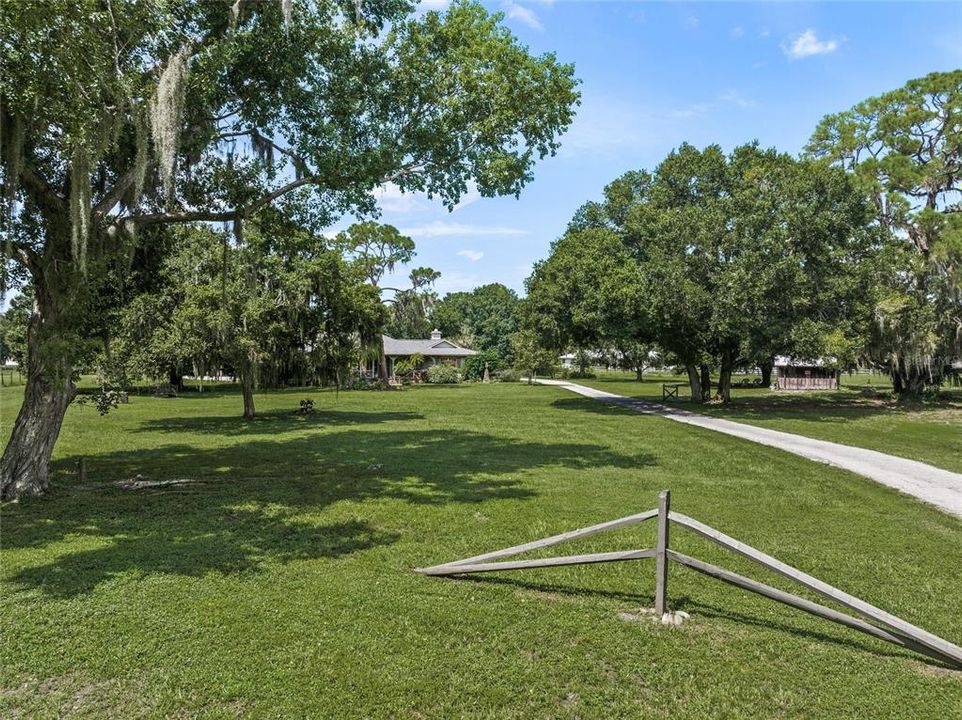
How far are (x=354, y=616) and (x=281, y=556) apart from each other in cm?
182

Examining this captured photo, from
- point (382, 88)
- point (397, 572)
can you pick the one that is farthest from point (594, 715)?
point (382, 88)

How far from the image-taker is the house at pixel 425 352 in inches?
2077

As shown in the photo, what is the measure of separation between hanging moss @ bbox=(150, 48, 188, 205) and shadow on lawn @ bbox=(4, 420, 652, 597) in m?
4.15

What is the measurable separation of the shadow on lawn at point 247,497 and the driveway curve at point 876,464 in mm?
4229

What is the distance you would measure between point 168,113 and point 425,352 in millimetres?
48348

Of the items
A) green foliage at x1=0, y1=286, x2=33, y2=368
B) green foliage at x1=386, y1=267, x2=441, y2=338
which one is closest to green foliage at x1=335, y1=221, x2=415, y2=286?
green foliage at x1=386, y1=267, x2=441, y2=338

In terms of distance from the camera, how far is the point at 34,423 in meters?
8.50

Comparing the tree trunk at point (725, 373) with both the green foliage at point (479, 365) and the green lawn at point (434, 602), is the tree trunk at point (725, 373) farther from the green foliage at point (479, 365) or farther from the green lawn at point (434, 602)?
the green foliage at point (479, 365)

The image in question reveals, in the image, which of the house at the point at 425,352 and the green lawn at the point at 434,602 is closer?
the green lawn at the point at 434,602

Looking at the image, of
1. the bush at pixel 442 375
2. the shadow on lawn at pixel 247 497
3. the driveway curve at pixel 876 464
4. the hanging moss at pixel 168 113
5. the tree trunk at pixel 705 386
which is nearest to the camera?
the shadow on lawn at pixel 247 497

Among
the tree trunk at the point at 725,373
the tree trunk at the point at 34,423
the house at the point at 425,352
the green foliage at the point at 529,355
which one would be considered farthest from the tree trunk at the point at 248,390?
the green foliage at the point at 529,355

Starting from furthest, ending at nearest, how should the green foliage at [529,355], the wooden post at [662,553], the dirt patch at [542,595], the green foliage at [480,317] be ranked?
the green foliage at [480,317]
the green foliage at [529,355]
the dirt patch at [542,595]
the wooden post at [662,553]

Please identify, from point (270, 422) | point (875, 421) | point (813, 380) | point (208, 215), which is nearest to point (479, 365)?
point (813, 380)

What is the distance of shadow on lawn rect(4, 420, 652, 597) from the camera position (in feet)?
20.5
